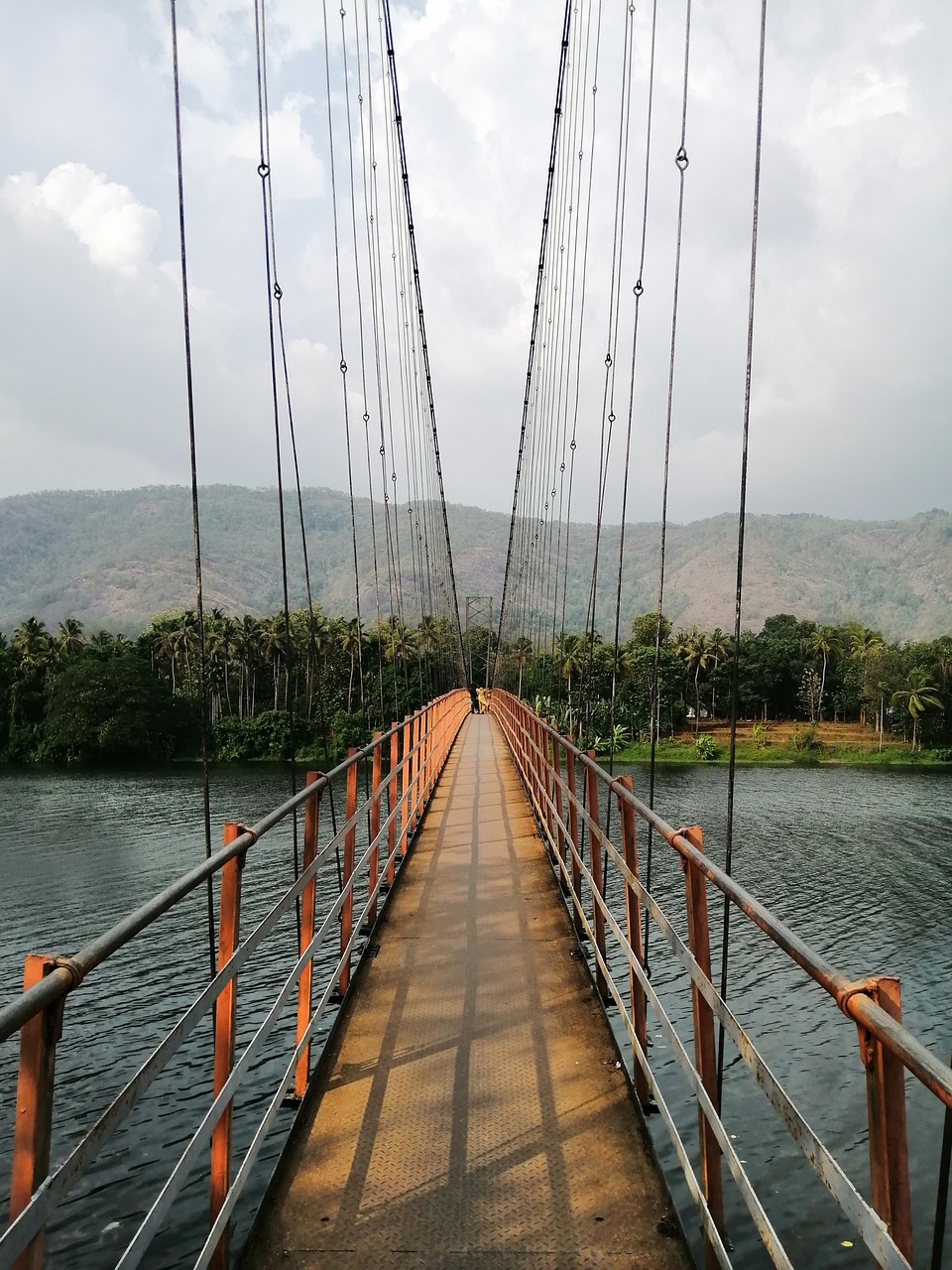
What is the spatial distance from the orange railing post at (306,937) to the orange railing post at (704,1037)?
1.19 metres

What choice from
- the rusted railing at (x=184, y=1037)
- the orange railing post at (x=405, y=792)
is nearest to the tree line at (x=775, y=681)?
the orange railing post at (x=405, y=792)

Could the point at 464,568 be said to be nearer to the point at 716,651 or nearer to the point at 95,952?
the point at 716,651

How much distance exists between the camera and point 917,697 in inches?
1912

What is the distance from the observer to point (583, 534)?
189 meters

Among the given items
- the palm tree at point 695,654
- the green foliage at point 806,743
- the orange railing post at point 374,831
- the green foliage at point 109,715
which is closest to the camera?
the orange railing post at point 374,831

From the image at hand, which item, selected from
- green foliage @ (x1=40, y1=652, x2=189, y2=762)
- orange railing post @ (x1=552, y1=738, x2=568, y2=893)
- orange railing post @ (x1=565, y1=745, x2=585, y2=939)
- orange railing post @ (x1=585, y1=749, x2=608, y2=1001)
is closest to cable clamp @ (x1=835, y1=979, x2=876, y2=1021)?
orange railing post @ (x1=585, y1=749, x2=608, y2=1001)

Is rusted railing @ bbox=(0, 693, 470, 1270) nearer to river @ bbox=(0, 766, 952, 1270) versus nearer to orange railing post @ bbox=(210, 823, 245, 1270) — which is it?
orange railing post @ bbox=(210, 823, 245, 1270)

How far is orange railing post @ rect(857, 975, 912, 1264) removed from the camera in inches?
44.3

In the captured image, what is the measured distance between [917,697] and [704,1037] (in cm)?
5116

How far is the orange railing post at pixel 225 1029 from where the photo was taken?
6.81 feet

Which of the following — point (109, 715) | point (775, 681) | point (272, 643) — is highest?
point (272, 643)

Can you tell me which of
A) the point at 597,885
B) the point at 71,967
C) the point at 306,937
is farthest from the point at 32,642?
the point at 71,967

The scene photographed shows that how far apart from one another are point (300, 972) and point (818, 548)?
Answer: 185598mm

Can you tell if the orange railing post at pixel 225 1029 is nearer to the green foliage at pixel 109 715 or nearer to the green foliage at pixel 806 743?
the green foliage at pixel 109 715
